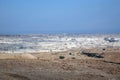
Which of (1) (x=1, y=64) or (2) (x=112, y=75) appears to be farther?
(1) (x=1, y=64)

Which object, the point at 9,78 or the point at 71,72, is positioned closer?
the point at 9,78

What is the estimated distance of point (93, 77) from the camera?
1579 centimetres

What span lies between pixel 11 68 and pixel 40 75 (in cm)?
310

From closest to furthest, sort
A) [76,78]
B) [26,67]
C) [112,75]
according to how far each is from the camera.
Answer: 1. [76,78]
2. [112,75]
3. [26,67]

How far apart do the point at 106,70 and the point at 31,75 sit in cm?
586

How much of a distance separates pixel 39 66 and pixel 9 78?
5077 mm

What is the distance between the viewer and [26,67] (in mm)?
18531

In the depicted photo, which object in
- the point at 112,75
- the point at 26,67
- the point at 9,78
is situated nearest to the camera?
the point at 9,78

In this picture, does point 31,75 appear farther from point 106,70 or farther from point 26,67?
point 106,70

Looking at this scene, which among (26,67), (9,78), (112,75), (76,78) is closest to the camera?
(9,78)

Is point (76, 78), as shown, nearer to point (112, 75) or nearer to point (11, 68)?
point (112, 75)

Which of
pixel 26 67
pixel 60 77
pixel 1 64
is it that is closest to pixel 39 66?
pixel 26 67

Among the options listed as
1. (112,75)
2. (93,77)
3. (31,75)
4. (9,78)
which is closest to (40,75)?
(31,75)

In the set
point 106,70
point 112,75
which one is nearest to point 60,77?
point 112,75
